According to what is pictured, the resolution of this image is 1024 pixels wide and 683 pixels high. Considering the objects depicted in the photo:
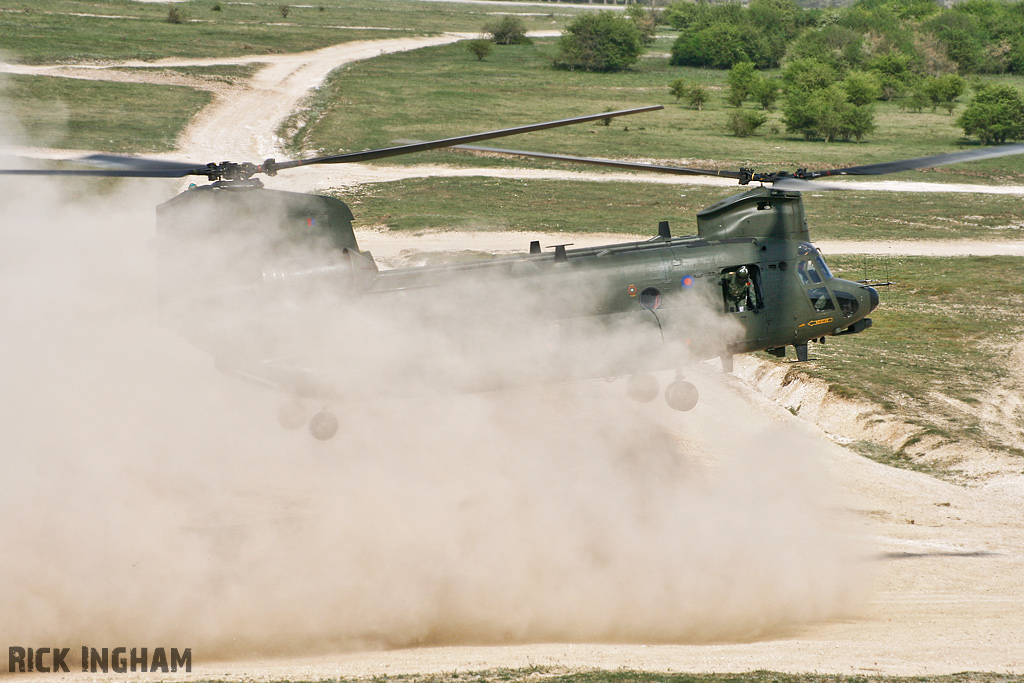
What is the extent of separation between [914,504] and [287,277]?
16.1 meters

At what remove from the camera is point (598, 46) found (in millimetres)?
102938

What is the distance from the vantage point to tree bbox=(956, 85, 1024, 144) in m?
70.4

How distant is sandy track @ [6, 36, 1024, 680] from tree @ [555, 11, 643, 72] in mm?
79171

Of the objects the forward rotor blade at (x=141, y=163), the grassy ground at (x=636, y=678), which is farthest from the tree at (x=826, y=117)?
the forward rotor blade at (x=141, y=163)

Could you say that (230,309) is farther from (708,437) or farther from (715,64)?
(715,64)

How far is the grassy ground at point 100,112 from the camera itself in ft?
196

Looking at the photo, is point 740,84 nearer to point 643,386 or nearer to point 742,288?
point 742,288

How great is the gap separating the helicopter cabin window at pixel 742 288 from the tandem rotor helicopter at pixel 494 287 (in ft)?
0.09

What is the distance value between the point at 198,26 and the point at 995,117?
8213cm

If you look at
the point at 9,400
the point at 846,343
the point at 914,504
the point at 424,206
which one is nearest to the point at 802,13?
the point at 424,206

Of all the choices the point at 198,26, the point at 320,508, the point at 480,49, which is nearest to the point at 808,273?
the point at 320,508

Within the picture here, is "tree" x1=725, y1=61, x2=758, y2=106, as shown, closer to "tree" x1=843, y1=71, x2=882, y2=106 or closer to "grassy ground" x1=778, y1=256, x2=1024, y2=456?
"tree" x1=843, y1=71, x2=882, y2=106

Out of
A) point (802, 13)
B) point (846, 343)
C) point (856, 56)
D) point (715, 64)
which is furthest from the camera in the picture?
point (802, 13)

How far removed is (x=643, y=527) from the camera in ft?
75.8
